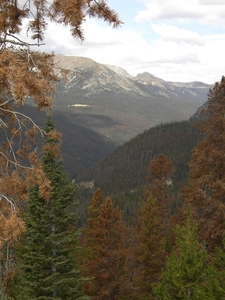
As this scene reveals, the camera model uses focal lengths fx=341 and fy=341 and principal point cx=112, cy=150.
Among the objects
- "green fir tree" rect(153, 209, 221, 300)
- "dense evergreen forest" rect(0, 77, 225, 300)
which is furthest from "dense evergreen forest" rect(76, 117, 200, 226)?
"green fir tree" rect(153, 209, 221, 300)

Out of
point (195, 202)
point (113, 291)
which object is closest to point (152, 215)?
point (113, 291)

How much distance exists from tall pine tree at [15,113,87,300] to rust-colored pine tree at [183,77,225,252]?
566 centimetres

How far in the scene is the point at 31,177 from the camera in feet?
20.5

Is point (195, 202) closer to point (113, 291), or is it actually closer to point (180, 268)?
point (180, 268)

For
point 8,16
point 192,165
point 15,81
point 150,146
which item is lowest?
point 150,146

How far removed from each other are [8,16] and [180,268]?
390 inches

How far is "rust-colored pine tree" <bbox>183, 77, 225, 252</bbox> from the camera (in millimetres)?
14703

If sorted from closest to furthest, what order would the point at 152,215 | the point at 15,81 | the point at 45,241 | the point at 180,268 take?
1. the point at 15,81
2. the point at 180,268
3. the point at 45,241
4. the point at 152,215

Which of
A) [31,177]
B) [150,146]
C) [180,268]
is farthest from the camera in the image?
[150,146]

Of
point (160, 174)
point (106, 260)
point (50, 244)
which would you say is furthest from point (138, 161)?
point (50, 244)

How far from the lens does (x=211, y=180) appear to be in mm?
15094

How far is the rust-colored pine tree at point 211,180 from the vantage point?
14.7 m

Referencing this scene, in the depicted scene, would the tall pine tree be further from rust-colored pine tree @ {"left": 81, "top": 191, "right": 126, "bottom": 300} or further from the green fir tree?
rust-colored pine tree @ {"left": 81, "top": 191, "right": 126, "bottom": 300}

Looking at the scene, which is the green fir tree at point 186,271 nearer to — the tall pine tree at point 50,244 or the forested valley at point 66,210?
the forested valley at point 66,210
